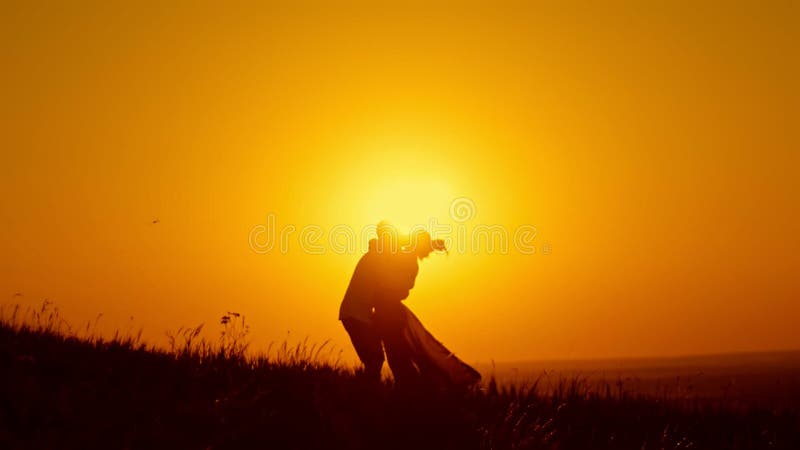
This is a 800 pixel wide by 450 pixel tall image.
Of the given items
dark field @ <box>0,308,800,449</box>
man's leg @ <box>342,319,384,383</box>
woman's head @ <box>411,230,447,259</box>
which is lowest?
dark field @ <box>0,308,800,449</box>

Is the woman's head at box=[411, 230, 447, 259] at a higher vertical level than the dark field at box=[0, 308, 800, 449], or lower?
higher

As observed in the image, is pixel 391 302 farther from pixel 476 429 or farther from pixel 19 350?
pixel 19 350

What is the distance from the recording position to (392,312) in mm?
11250

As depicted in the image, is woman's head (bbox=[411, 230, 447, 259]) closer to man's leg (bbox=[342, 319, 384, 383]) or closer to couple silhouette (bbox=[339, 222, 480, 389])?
couple silhouette (bbox=[339, 222, 480, 389])

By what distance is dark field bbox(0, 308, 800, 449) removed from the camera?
20.9 feet

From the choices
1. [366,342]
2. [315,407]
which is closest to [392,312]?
[366,342]

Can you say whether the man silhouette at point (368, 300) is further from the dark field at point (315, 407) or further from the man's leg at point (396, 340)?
the dark field at point (315, 407)

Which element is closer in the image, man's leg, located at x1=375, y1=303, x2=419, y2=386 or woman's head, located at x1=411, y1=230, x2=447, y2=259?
man's leg, located at x1=375, y1=303, x2=419, y2=386

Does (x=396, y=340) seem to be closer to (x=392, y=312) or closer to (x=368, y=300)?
(x=392, y=312)

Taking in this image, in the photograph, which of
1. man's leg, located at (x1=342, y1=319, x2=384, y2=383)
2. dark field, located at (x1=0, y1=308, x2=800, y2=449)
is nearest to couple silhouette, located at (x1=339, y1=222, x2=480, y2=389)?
man's leg, located at (x1=342, y1=319, x2=384, y2=383)

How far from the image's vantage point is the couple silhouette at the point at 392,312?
11141 mm

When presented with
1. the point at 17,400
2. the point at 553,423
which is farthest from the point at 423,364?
the point at 17,400

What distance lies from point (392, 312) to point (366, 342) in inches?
19.9

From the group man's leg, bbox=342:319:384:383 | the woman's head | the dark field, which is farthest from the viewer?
the woman's head
